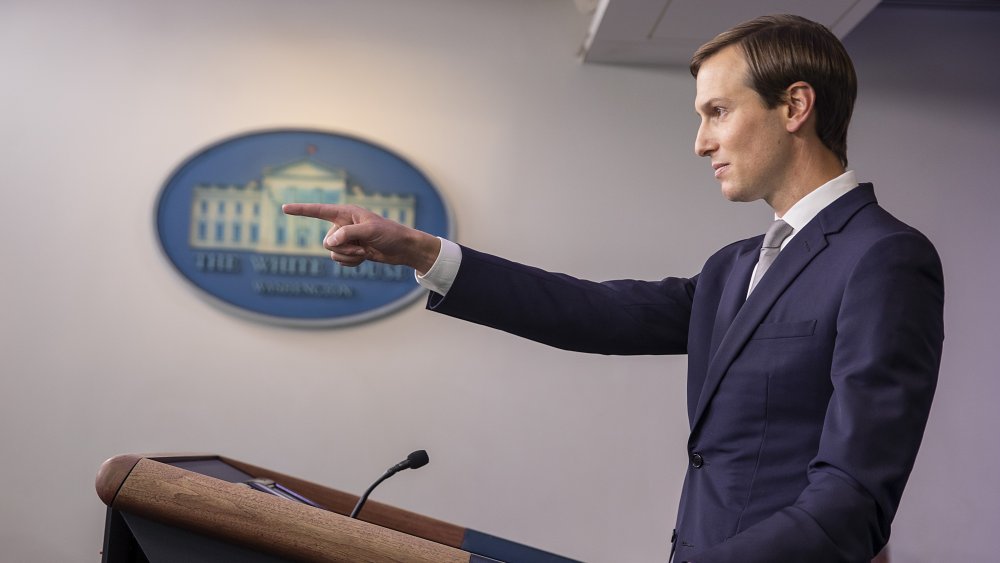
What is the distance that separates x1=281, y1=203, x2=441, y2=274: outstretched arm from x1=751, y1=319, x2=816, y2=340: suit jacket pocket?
0.51 metres

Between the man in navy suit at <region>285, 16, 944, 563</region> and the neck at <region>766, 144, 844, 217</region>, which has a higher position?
the neck at <region>766, 144, 844, 217</region>

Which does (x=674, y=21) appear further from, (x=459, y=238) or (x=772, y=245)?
(x=772, y=245)

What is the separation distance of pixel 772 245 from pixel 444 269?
0.53 meters

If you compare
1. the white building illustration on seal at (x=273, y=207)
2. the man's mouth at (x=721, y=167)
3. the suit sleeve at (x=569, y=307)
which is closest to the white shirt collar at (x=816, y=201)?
the man's mouth at (x=721, y=167)

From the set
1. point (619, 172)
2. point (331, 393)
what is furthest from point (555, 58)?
point (331, 393)

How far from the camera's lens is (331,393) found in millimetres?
3377

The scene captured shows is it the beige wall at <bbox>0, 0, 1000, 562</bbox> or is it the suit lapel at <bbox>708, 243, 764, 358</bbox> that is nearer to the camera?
A: the suit lapel at <bbox>708, 243, 764, 358</bbox>

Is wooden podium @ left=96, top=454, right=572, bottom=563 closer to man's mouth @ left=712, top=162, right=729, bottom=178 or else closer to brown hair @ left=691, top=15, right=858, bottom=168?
man's mouth @ left=712, top=162, right=729, bottom=178

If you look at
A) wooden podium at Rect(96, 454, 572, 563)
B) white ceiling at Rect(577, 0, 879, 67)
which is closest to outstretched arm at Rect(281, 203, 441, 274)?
wooden podium at Rect(96, 454, 572, 563)

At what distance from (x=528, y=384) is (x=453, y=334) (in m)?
0.35

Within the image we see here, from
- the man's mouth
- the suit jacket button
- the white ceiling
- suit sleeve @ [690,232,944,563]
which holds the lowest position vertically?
the suit jacket button

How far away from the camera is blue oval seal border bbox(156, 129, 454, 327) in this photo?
135 inches

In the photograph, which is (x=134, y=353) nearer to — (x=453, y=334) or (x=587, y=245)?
(x=453, y=334)

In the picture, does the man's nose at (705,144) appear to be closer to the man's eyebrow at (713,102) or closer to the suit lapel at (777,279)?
the man's eyebrow at (713,102)
